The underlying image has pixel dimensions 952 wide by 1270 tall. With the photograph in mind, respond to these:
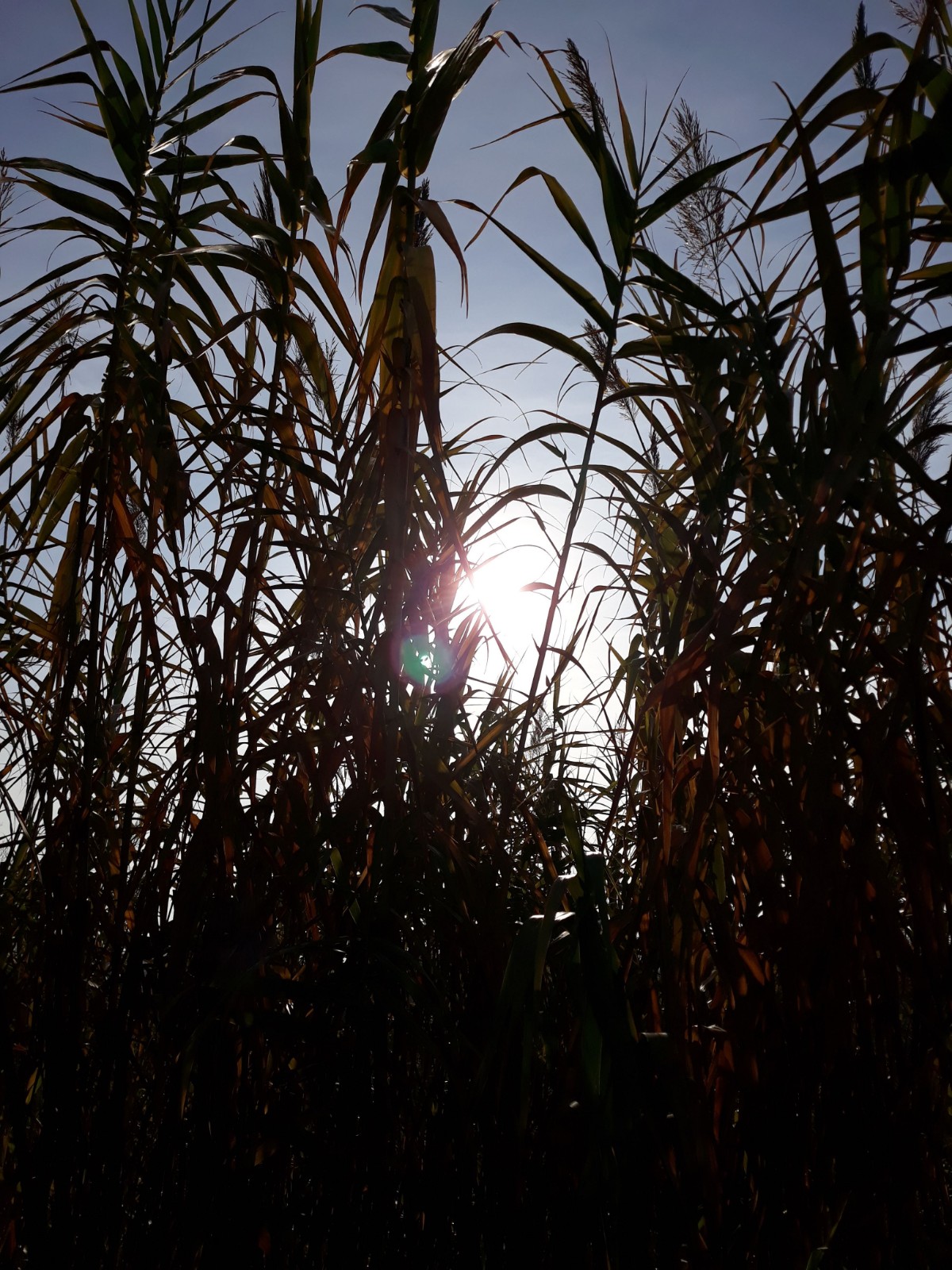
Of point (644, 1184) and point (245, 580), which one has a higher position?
point (245, 580)

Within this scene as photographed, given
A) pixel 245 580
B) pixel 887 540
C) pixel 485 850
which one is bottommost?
pixel 485 850

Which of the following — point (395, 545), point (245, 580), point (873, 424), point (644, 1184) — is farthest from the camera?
point (245, 580)

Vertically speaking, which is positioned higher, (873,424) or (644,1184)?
(873,424)

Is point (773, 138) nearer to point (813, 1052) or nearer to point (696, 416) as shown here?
point (696, 416)

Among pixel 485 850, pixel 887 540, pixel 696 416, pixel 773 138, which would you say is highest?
pixel 773 138

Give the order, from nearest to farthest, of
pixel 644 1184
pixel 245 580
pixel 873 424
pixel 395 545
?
1. pixel 873 424
2. pixel 644 1184
3. pixel 395 545
4. pixel 245 580

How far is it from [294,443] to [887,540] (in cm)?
75

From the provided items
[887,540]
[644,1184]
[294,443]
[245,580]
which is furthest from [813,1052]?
[294,443]

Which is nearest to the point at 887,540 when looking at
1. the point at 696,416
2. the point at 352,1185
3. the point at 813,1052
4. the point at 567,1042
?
the point at 696,416

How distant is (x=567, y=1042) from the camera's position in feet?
3.18

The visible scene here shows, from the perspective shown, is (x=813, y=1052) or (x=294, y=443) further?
(x=294, y=443)

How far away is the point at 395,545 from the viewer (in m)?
0.96

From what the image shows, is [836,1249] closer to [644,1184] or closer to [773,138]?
[644,1184]

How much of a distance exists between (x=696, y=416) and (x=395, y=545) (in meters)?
0.45
